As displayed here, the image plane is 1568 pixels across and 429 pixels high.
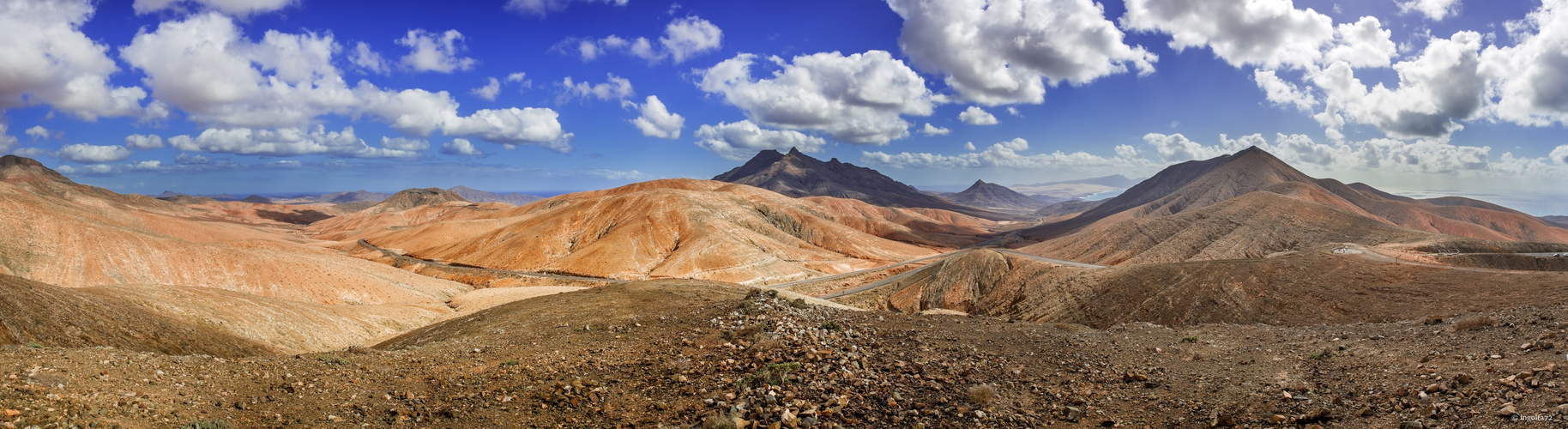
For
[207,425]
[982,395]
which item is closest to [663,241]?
[207,425]

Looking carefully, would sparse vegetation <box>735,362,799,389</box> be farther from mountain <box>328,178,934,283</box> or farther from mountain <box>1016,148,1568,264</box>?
mountain <box>1016,148,1568,264</box>

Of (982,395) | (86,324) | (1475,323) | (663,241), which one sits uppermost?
(1475,323)

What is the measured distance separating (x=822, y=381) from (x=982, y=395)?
3.26m

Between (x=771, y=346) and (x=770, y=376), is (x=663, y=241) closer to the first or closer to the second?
(x=771, y=346)

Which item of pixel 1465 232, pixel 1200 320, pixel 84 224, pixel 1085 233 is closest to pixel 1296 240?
pixel 1085 233

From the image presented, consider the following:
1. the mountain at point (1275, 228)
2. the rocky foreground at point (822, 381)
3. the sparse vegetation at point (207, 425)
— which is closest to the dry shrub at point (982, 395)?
the rocky foreground at point (822, 381)

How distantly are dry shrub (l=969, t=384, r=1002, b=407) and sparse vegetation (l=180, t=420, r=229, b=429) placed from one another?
43.3 ft

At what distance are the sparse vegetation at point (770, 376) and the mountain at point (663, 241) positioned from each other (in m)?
65.7

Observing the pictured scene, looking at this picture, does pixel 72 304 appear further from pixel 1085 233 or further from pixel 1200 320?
pixel 1085 233

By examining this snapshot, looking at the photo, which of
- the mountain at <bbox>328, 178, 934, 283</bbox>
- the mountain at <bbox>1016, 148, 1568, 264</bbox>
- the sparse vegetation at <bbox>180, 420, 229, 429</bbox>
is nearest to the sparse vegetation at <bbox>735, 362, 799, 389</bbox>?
the sparse vegetation at <bbox>180, 420, 229, 429</bbox>

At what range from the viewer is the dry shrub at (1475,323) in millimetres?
15566

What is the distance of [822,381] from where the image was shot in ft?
38.8

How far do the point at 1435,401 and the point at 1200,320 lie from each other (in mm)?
31497

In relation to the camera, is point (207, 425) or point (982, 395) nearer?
point (207, 425)
